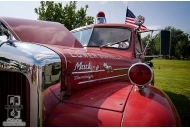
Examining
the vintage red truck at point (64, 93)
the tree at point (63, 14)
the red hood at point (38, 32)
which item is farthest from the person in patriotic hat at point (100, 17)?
the tree at point (63, 14)

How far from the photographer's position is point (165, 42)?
331cm

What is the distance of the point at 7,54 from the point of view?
78.5 inches

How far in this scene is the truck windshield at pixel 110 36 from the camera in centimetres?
424

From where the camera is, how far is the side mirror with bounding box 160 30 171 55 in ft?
10.8

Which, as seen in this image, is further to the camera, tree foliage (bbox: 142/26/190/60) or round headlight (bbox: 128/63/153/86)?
tree foliage (bbox: 142/26/190/60)

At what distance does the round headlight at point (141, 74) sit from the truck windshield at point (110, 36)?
1.91m

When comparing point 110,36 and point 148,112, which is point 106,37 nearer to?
point 110,36

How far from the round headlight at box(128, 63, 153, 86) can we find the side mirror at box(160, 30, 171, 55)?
1162 millimetres

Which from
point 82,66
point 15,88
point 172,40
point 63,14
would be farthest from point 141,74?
point 63,14

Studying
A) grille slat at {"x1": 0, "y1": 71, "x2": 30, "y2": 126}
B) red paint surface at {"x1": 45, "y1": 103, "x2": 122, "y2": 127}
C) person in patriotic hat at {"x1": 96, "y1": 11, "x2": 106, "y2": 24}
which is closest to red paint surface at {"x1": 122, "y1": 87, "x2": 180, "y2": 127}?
red paint surface at {"x1": 45, "y1": 103, "x2": 122, "y2": 127}

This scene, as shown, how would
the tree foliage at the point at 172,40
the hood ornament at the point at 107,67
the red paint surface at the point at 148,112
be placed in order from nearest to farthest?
the red paint surface at the point at 148,112 < the hood ornament at the point at 107,67 < the tree foliage at the point at 172,40

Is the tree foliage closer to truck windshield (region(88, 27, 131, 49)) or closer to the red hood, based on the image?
truck windshield (region(88, 27, 131, 49))

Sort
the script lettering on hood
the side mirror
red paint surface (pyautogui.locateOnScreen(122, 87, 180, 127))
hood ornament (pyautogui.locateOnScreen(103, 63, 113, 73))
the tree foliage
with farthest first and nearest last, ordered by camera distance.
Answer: the tree foliage, the side mirror, hood ornament (pyautogui.locateOnScreen(103, 63, 113, 73)), the script lettering on hood, red paint surface (pyautogui.locateOnScreen(122, 87, 180, 127))

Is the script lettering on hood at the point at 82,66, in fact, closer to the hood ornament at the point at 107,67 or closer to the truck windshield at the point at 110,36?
the hood ornament at the point at 107,67
